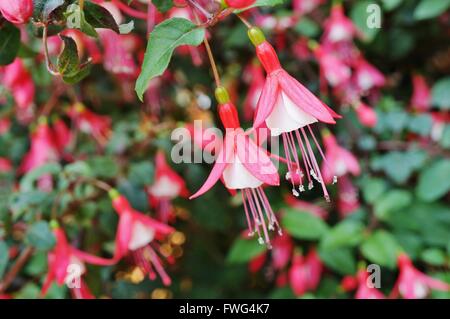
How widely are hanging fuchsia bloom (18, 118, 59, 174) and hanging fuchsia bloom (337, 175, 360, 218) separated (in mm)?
618

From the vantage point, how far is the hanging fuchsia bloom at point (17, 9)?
562 mm

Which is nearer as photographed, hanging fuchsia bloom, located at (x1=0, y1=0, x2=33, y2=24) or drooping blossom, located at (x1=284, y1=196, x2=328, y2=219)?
hanging fuchsia bloom, located at (x1=0, y1=0, x2=33, y2=24)

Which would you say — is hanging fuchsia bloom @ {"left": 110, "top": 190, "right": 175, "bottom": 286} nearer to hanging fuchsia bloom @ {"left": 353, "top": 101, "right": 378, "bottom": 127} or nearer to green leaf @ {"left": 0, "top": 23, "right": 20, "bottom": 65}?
green leaf @ {"left": 0, "top": 23, "right": 20, "bottom": 65}

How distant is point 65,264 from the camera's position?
33.9 inches

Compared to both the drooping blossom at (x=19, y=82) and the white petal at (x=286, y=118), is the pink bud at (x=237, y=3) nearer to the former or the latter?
the white petal at (x=286, y=118)

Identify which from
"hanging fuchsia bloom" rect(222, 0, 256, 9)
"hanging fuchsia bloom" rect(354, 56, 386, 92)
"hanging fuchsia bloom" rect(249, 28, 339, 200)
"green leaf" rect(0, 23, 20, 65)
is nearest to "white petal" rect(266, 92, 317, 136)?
"hanging fuchsia bloom" rect(249, 28, 339, 200)

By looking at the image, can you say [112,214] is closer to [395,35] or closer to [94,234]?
[94,234]

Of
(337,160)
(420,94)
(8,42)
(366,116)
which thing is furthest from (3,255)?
(420,94)

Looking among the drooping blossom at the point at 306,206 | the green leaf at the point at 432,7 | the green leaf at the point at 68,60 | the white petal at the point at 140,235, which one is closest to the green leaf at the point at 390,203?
the drooping blossom at the point at 306,206

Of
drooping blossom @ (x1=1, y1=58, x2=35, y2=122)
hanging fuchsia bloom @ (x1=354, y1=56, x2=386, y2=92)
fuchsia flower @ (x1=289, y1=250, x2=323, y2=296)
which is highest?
drooping blossom @ (x1=1, y1=58, x2=35, y2=122)

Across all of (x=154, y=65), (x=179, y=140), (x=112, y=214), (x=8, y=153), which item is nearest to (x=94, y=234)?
(x=112, y=214)

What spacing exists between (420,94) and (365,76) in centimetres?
22

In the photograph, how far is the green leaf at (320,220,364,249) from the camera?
1.06 metres

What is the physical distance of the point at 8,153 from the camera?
4.27ft
